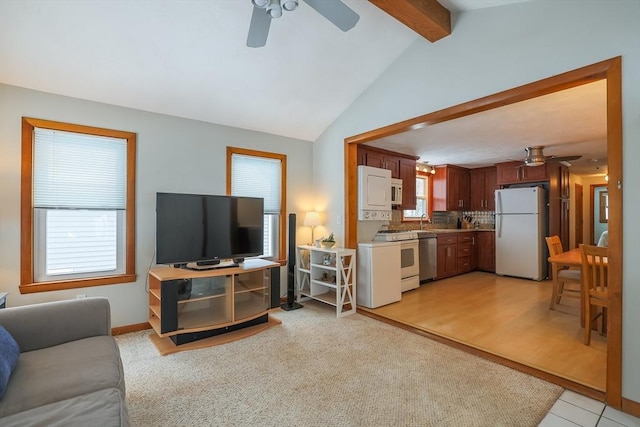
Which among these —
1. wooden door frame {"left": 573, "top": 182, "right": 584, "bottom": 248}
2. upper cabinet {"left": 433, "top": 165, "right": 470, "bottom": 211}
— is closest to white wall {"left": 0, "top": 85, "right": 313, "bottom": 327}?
upper cabinet {"left": 433, "top": 165, "right": 470, "bottom": 211}

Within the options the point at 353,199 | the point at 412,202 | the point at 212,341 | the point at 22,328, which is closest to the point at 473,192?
the point at 412,202

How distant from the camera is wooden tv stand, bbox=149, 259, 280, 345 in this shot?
2770 mm

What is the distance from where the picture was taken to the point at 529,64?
2299 millimetres

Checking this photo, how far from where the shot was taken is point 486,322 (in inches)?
132

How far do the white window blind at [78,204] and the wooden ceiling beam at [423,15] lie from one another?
113 inches

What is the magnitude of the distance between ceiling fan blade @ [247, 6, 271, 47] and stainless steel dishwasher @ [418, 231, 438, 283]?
4073mm

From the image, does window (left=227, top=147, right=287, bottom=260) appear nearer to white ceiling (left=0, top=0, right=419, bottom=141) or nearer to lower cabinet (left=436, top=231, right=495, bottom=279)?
white ceiling (left=0, top=0, right=419, bottom=141)

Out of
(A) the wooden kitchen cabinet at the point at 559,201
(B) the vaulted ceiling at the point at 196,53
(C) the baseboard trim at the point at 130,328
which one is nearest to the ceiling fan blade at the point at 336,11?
(B) the vaulted ceiling at the point at 196,53

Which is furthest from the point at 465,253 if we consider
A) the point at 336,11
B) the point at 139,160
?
the point at 139,160

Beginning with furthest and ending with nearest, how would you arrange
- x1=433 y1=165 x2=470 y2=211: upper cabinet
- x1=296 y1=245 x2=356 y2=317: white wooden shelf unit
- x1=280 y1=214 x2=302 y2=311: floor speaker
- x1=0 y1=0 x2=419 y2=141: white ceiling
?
x1=433 y1=165 x2=470 y2=211: upper cabinet < x1=280 y1=214 x2=302 y2=311: floor speaker < x1=296 y1=245 x2=356 y2=317: white wooden shelf unit < x1=0 y1=0 x2=419 y2=141: white ceiling

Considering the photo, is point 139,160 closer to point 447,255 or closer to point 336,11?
point 336,11

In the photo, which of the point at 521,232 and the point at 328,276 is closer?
the point at 328,276

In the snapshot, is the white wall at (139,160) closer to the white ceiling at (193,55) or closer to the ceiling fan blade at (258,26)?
the white ceiling at (193,55)

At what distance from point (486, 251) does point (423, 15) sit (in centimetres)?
540
